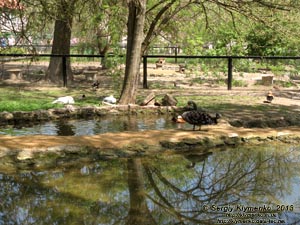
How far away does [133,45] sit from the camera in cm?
1055

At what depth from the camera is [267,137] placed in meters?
7.11

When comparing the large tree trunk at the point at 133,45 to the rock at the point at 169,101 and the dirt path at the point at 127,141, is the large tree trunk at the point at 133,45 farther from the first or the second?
the dirt path at the point at 127,141

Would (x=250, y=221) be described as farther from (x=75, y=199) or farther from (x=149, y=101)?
(x=149, y=101)

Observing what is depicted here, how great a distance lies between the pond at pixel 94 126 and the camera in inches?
323

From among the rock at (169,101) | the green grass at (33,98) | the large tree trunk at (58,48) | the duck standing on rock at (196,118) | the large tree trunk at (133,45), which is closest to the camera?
the duck standing on rock at (196,118)

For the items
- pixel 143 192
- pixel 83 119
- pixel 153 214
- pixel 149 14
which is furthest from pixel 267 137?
pixel 149 14

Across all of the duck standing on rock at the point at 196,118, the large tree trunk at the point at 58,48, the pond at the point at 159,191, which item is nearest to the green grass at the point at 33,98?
the large tree trunk at the point at 58,48

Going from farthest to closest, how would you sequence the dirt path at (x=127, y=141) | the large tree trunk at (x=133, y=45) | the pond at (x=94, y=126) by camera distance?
the large tree trunk at (x=133, y=45)
the pond at (x=94, y=126)
the dirt path at (x=127, y=141)

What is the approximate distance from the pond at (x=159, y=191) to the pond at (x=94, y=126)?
239 cm

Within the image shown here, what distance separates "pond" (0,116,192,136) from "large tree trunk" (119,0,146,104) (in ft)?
3.28

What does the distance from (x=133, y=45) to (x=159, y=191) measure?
6.14 meters

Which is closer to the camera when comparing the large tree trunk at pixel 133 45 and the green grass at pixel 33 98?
the green grass at pixel 33 98

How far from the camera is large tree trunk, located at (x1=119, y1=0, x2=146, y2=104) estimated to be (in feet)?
33.7

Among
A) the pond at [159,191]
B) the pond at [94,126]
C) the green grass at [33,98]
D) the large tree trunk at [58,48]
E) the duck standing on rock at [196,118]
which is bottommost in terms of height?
the pond at [94,126]
